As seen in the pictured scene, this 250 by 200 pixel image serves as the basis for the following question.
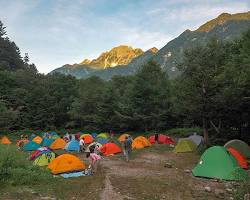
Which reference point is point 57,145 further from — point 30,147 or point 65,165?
point 65,165

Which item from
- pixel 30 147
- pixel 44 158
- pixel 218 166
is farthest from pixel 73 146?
pixel 218 166

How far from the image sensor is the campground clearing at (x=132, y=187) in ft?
43.6

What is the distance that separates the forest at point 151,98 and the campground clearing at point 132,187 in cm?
674

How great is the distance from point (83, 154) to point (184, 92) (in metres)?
9.74

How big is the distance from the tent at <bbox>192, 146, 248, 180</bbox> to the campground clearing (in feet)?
1.44

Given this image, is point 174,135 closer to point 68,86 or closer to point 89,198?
point 68,86

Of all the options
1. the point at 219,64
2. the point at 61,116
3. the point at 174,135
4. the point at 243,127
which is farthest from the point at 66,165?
the point at 61,116

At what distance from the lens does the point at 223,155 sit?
56.3 ft

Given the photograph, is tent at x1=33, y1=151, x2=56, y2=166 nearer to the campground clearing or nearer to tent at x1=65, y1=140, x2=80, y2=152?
the campground clearing

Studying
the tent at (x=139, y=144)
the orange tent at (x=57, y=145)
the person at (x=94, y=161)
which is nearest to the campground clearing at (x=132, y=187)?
the person at (x=94, y=161)

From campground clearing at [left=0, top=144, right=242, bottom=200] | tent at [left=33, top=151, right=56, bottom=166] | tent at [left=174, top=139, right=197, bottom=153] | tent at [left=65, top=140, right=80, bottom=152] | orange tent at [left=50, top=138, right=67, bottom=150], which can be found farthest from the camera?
orange tent at [left=50, top=138, right=67, bottom=150]

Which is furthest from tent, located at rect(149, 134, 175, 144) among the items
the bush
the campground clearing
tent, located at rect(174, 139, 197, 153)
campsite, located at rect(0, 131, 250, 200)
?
the bush

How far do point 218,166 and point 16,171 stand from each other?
30.9 feet

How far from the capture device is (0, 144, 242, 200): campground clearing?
13.3m
